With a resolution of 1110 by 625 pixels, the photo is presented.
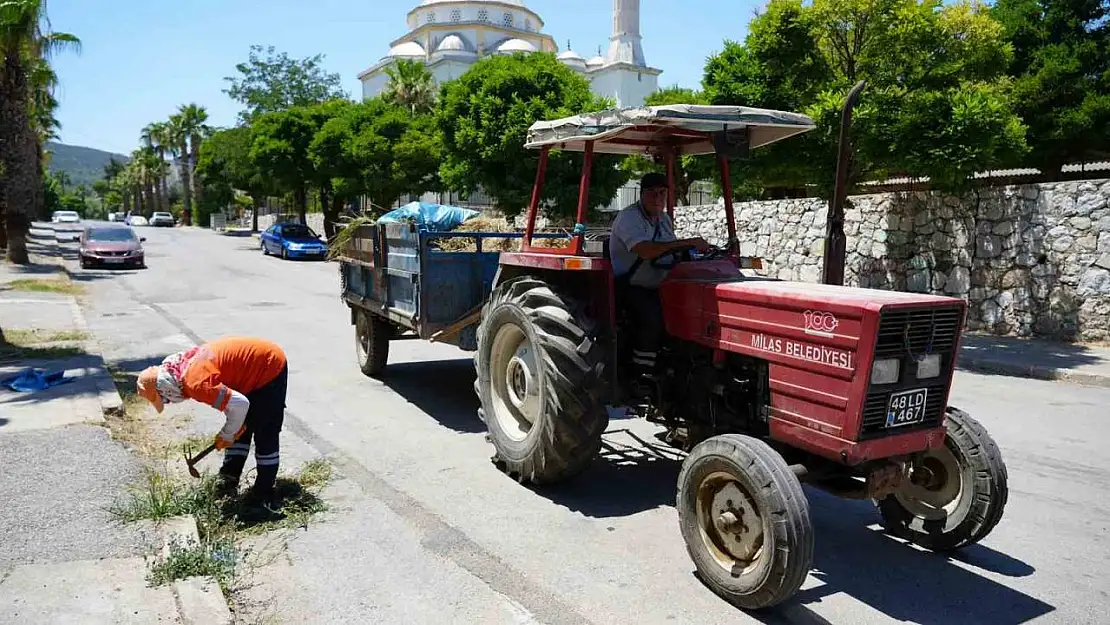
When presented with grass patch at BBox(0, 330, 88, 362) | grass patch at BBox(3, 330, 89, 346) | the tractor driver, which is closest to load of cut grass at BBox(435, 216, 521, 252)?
the tractor driver

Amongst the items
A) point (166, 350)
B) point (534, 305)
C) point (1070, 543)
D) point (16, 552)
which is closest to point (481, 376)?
point (534, 305)

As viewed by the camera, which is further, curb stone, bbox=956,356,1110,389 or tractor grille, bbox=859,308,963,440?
curb stone, bbox=956,356,1110,389

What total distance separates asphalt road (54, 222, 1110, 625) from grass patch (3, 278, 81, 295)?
13.4 m

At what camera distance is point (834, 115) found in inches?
454

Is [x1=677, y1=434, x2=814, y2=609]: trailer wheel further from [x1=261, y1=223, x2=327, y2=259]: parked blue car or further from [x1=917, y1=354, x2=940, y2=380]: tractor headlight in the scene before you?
[x1=261, y1=223, x2=327, y2=259]: parked blue car

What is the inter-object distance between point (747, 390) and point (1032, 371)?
7.76 meters

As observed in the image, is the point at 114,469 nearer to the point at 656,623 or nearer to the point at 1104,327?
the point at 656,623

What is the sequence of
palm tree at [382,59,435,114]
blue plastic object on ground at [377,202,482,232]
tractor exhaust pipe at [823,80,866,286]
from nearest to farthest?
blue plastic object on ground at [377,202,482,232] < tractor exhaust pipe at [823,80,866,286] < palm tree at [382,59,435,114]

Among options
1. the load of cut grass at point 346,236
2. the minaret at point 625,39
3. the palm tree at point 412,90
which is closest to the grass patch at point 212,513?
the load of cut grass at point 346,236

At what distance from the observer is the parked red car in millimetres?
26000

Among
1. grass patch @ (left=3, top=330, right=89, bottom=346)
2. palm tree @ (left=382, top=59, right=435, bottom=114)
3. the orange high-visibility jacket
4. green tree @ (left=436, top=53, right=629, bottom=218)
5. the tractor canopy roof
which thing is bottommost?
grass patch @ (left=3, top=330, right=89, bottom=346)

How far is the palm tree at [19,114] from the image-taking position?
72.7ft

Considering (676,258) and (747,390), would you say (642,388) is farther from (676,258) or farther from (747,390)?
(747,390)

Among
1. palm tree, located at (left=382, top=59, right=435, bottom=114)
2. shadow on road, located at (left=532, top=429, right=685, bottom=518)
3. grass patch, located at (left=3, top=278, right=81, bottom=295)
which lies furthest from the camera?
palm tree, located at (left=382, top=59, right=435, bottom=114)
